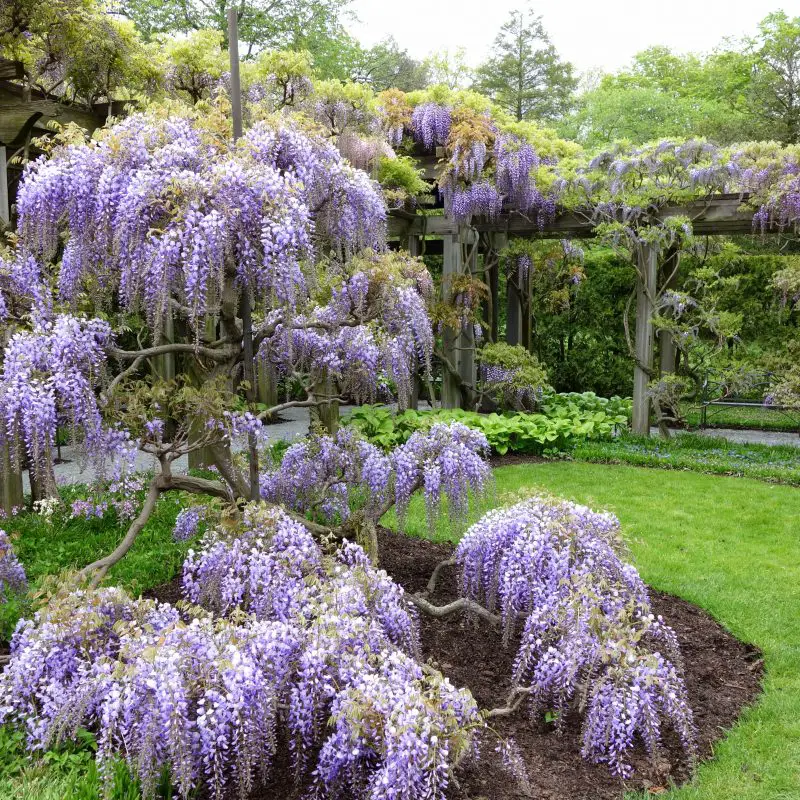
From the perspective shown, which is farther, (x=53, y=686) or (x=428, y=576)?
(x=428, y=576)

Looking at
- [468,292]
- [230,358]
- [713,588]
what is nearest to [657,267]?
[468,292]

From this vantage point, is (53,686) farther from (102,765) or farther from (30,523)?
(30,523)

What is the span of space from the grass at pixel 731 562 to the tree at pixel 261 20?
10824 mm

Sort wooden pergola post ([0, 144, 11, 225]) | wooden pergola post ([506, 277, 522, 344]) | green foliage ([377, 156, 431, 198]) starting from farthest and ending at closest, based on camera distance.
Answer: wooden pergola post ([506, 277, 522, 344]), green foliage ([377, 156, 431, 198]), wooden pergola post ([0, 144, 11, 225])

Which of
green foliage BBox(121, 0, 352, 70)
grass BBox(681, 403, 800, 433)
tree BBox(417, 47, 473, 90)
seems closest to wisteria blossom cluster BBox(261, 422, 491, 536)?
grass BBox(681, 403, 800, 433)

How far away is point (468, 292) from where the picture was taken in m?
7.93

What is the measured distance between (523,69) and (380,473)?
1760 cm

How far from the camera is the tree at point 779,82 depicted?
13227 mm

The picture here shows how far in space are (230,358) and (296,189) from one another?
0.89 meters

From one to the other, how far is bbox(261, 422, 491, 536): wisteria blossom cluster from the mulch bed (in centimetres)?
43

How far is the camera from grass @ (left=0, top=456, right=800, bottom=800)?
220 centimetres

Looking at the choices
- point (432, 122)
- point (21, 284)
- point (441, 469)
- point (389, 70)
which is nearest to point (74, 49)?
point (21, 284)

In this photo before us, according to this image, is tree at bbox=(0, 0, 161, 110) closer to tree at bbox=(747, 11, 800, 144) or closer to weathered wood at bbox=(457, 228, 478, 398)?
weathered wood at bbox=(457, 228, 478, 398)

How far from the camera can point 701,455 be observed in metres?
7.08
